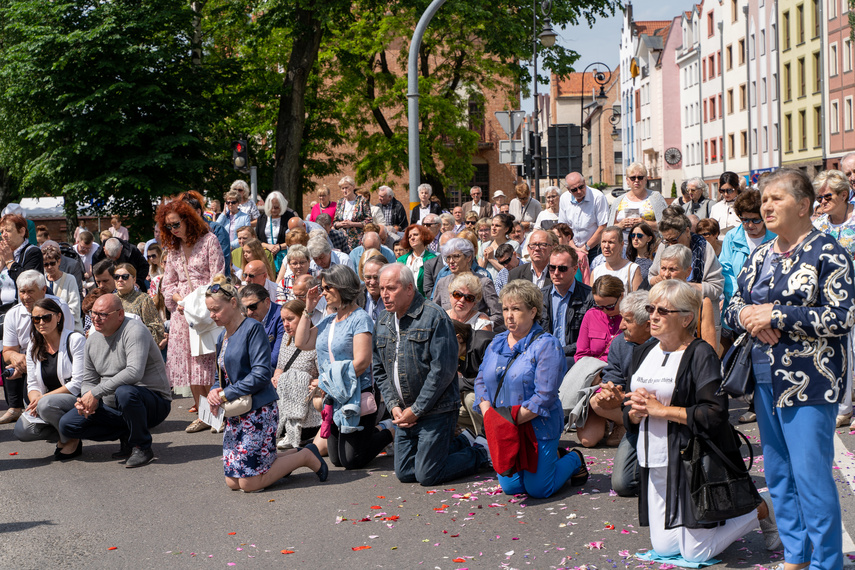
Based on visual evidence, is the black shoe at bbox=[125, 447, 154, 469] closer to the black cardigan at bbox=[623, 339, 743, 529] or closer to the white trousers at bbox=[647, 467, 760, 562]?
the white trousers at bbox=[647, 467, 760, 562]

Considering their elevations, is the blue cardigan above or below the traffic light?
below

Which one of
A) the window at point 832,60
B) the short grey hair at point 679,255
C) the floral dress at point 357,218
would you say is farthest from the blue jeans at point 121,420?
the window at point 832,60

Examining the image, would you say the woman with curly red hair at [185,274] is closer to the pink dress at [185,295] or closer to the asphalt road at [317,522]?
the pink dress at [185,295]

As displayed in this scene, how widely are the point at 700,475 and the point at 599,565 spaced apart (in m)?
0.76

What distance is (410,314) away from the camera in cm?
746

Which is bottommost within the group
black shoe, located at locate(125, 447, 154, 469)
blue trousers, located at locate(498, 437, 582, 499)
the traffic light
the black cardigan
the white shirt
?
black shoe, located at locate(125, 447, 154, 469)

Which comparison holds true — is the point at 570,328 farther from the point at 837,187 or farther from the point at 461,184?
the point at 461,184

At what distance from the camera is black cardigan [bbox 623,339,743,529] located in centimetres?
505

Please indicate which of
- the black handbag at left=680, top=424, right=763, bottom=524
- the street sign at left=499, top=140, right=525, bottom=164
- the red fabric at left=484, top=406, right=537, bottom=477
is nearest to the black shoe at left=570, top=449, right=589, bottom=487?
the red fabric at left=484, top=406, right=537, bottom=477

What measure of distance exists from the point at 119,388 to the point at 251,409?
175 centimetres

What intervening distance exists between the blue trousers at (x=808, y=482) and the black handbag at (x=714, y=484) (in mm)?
Result: 419

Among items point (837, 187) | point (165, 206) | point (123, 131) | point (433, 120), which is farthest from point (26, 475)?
point (433, 120)

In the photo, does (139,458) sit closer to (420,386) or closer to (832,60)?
(420,386)

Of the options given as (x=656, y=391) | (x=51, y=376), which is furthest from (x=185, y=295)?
(x=656, y=391)
